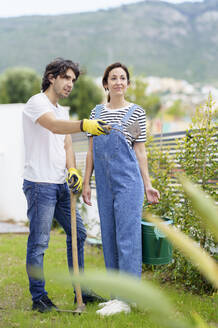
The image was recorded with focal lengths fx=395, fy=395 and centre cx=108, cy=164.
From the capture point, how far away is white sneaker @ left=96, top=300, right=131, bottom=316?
8.77 ft

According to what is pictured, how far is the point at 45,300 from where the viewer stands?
281cm

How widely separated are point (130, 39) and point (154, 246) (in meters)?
108

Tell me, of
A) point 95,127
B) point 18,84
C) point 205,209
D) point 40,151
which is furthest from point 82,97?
point 205,209

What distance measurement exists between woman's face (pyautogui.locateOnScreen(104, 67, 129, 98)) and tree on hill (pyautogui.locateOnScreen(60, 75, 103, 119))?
34.4m

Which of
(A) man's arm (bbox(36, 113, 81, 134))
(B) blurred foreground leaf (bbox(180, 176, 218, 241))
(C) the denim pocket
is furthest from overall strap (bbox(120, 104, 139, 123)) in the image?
(B) blurred foreground leaf (bbox(180, 176, 218, 241))

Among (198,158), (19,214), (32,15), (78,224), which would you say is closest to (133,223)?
(78,224)

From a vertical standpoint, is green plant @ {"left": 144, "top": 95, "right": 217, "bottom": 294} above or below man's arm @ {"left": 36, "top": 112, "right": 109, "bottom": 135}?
below

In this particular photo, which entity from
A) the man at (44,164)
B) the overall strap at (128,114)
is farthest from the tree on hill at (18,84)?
the overall strap at (128,114)

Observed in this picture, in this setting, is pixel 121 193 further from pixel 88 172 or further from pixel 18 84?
pixel 18 84

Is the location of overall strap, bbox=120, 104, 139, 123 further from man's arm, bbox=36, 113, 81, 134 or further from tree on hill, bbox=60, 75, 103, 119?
tree on hill, bbox=60, 75, 103, 119

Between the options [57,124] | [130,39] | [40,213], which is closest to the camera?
[57,124]

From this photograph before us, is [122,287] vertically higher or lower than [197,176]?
higher

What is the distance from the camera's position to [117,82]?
276cm

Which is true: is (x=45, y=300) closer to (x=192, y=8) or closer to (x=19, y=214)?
(x=19, y=214)
